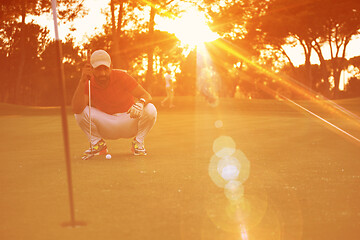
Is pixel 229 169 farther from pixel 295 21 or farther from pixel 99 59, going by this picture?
pixel 295 21

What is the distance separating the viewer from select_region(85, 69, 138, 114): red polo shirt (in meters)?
8.88

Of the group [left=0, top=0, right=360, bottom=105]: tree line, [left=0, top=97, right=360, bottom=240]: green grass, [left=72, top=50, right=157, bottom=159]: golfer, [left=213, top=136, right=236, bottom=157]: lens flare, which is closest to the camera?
[left=0, top=97, right=360, bottom=240]: green grass

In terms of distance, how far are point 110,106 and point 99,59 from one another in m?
0.91

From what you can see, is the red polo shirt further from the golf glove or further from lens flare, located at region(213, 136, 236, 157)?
Result: lens flare, located at region(213, 136, 236, 157)

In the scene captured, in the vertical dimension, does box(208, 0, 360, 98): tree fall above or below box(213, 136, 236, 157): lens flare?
above

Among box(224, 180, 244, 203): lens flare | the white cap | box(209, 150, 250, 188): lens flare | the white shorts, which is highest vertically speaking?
the white cap

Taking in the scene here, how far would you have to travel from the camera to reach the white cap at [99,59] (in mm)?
8375

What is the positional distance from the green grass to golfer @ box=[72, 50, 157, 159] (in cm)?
45

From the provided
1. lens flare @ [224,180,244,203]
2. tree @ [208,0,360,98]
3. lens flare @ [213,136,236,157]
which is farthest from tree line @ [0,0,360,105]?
lens flare @ [224,180,244,203]

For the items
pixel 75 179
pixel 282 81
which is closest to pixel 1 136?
pixel 75 179

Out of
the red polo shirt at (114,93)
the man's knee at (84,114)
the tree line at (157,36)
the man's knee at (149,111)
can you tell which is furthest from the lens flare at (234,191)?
the tree line at (157,36)

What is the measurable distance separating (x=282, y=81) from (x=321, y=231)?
355 ft

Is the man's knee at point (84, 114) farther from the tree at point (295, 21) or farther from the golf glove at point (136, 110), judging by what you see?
the tree at point (295, 21)

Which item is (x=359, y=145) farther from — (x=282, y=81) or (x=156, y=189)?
(x=282, y=81)
